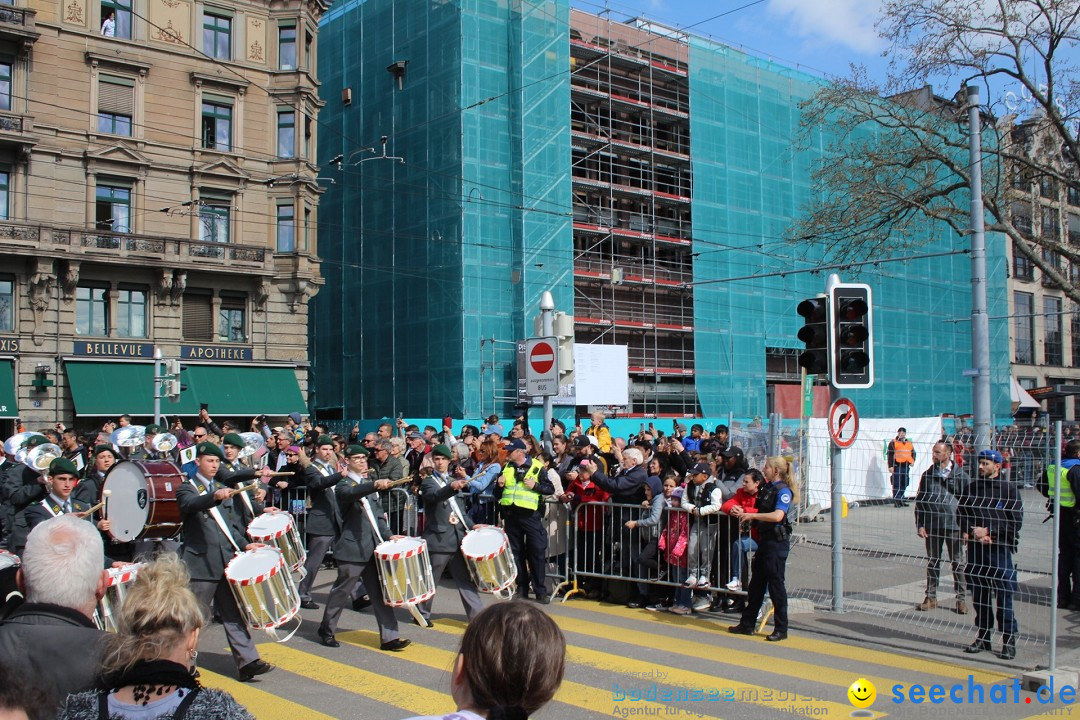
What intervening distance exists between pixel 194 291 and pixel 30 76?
8.19 metres

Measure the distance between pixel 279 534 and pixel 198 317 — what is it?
24.1m

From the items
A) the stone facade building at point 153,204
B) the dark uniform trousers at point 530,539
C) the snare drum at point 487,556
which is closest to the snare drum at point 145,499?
the snare drum at point 487,556

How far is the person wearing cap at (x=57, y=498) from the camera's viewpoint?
330 inches

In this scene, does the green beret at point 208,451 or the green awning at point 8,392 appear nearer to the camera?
the green beret at point 208,451

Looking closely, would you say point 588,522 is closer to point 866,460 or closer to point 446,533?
point 446,533

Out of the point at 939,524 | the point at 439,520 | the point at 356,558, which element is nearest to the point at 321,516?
the point at 439,520

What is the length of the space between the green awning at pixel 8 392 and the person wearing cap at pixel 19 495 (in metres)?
19.1

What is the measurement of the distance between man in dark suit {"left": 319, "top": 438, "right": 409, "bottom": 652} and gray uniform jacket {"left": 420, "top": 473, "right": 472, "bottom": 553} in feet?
2.14

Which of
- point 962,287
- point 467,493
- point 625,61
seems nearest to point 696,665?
point 467,493

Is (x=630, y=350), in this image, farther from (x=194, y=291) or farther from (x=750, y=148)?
(x=194, y=291)

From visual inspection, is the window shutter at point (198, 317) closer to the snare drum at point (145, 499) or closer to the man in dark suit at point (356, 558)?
the snare drum at point (145, 499)

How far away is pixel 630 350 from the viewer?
42.3 metres

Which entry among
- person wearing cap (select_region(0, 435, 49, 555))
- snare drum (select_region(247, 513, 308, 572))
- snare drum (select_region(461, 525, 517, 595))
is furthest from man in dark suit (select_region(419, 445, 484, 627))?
person wearing cap (select_region(0, 435, 49, 555))

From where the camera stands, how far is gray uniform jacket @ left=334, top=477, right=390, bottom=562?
352 inches
